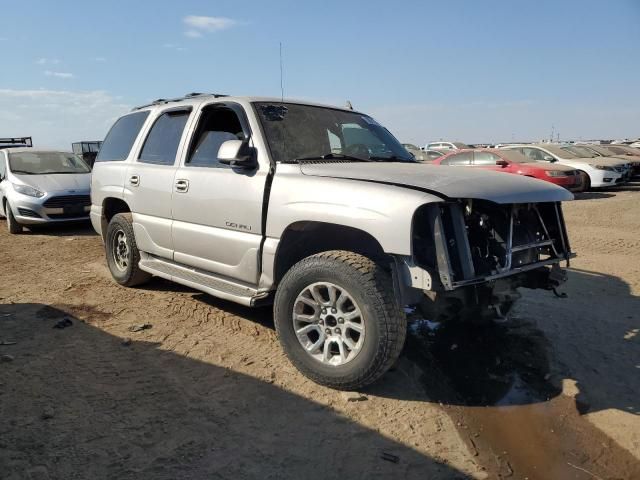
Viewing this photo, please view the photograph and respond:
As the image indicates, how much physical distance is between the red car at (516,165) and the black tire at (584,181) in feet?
0.69

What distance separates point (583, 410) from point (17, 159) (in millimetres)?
10513

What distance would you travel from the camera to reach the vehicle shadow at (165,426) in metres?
2.49

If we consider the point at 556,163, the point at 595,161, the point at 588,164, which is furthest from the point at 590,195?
the point at 595,161

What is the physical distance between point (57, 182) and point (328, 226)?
780 cm

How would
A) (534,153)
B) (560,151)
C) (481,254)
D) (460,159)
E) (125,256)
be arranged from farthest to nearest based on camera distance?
(560,151), (534,153), (460,159), (125,256), (481,254)

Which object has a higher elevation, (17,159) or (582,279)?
(17,159)

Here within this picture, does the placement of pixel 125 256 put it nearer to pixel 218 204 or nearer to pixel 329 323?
pixel 218 204

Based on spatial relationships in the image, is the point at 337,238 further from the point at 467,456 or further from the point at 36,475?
the point at 36,475

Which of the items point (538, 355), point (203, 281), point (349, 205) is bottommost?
point (538, 355)

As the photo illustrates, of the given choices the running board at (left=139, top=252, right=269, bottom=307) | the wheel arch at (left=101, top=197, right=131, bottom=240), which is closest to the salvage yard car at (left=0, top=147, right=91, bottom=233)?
the wheel arch at (left=101, top=197, right=131, bottom=240)

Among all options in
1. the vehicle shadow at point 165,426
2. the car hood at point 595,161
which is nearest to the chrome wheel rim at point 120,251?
the vehicle shadow at point 165,426

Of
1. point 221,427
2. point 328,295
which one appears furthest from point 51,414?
point 328,295

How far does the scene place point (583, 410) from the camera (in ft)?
10.3

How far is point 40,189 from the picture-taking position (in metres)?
9.09
